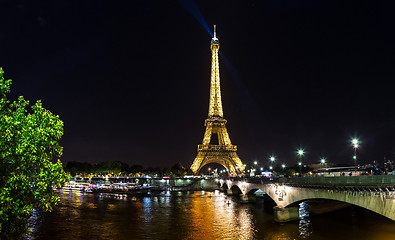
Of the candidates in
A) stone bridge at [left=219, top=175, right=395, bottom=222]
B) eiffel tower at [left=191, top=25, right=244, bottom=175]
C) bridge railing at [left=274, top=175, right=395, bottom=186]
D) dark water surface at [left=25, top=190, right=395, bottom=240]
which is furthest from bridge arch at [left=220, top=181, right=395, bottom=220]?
eiffel tower at [left=191, top=25, right=244, bottom=175]

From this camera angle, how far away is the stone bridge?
21895mm

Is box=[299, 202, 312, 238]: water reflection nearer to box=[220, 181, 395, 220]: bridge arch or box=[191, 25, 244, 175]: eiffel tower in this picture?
box=[220, 181, 395, 220]: bridge arch

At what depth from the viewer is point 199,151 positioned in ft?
388

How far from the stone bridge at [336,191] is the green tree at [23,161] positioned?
21.3m

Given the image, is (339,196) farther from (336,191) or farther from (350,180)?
(350,180)

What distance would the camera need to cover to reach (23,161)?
42.1 ft

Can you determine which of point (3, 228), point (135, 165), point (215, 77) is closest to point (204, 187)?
point (215, 77)

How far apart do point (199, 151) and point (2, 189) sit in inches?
4230

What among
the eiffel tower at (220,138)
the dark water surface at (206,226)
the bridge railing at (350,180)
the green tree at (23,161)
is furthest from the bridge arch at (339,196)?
the eiffel tower at (220,138)

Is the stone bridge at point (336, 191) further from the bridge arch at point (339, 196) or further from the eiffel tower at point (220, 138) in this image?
the eiffel tower at point (220, 138)

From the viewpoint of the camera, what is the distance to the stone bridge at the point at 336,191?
2190 centimetres

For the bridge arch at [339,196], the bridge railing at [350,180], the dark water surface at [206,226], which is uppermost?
the bridge railing at [350,180]

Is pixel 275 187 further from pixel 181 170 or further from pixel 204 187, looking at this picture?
pixel 181 170

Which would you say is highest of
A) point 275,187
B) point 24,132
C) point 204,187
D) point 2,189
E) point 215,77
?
point 215,77
